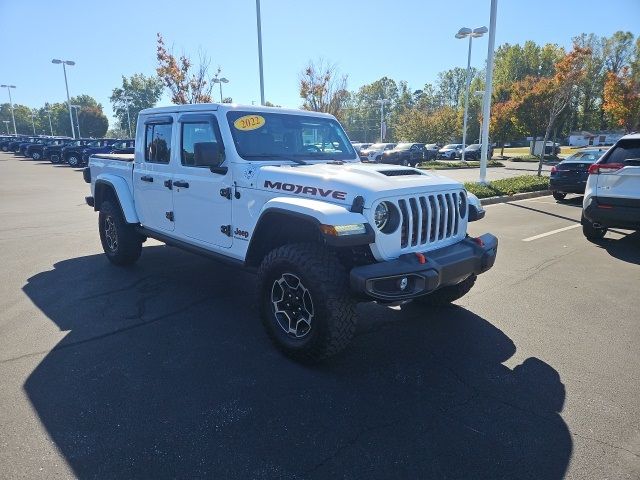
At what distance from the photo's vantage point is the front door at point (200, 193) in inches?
162

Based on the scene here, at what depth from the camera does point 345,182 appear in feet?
10.8

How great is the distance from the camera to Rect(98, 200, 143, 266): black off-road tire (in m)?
5.72

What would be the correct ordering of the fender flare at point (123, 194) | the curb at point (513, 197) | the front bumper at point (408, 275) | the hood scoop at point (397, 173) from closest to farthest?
the front bumper at point (408, 275), the hood scoop at point (397, 173), the fender flare at point (123, 194), the curb at point (513, 197)

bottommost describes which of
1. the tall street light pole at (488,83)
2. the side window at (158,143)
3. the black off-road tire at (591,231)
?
the black off-road tire at (591,231)

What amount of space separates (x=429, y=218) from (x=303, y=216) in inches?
41.4

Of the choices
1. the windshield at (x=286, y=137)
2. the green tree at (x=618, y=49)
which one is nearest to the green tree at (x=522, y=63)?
the green tree at (x=618, y=49)

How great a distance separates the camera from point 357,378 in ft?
10.6

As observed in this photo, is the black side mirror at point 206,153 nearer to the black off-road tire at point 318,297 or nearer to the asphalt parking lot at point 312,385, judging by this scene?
the black off-road tire at point 318,297

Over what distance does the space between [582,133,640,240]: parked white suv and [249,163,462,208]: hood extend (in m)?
4.35

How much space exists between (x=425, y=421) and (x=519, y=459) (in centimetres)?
57

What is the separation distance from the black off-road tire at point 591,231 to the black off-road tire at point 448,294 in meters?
4.33

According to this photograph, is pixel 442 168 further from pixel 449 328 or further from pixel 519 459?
pixel 519 459

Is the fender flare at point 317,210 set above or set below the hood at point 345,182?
below

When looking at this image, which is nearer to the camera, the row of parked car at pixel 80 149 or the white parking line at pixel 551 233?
the white parking line at pixel 551 233
